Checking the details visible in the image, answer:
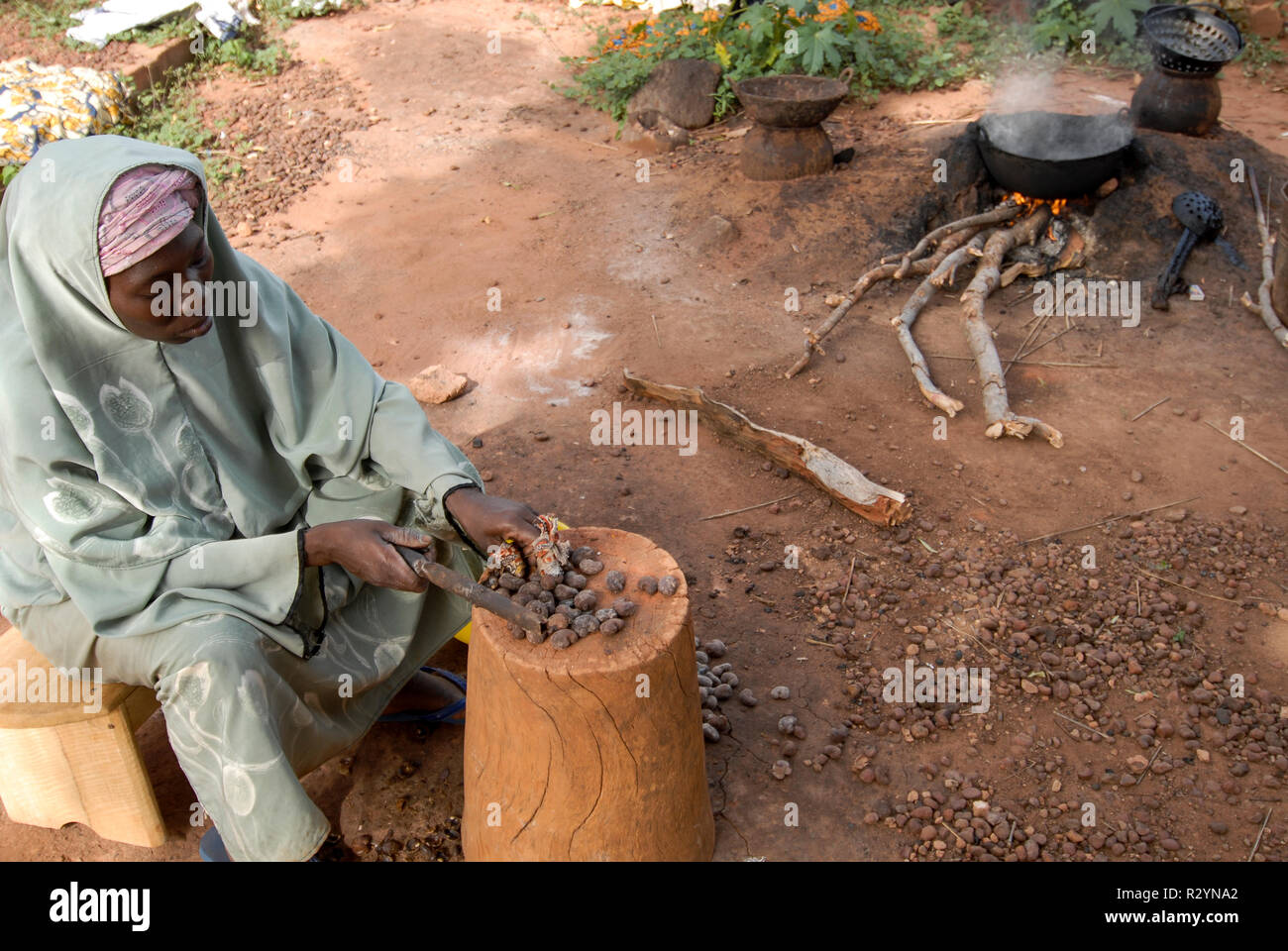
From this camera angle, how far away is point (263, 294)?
2840 mm

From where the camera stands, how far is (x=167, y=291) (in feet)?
7.95

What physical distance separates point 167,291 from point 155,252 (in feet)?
0.37

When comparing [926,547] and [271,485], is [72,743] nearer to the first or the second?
[271,485]

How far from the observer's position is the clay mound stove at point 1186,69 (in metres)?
6.03

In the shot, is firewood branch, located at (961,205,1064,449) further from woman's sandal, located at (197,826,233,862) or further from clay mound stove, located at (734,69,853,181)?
woman's sandal, located at (197,826,233,862)

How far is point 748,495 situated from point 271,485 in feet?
6.79

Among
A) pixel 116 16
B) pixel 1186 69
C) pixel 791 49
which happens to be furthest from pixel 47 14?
pixel 1186 69

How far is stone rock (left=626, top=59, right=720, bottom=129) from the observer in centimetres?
800

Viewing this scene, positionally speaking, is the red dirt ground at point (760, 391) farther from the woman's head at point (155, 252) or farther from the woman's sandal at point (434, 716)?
the woman's head at point (155, 252)

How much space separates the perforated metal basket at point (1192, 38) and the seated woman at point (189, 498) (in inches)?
214

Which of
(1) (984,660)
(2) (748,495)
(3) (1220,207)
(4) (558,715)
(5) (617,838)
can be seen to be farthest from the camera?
(3) (1220,207)

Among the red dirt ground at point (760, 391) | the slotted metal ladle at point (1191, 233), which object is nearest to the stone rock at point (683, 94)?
the red dirt ground at point (760, 391)

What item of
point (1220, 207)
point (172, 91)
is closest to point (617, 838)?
point (1220, 207)

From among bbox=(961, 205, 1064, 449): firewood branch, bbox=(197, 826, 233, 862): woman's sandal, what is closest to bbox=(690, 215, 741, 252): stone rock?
bbox=(961, 205, 1064, 449): firewood branch
